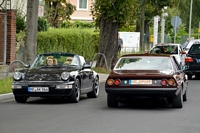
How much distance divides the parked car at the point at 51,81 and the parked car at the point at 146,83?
1.34 m

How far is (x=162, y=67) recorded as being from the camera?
608 inches

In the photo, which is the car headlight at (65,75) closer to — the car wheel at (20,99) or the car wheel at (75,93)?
the car wheel at (75,93)

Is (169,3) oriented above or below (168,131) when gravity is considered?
above

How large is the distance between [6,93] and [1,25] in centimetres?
1104

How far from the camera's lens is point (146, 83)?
14.7 meters

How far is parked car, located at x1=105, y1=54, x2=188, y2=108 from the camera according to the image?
1472 centimetres

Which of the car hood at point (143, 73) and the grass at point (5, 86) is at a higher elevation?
the car hood at point (143, 73)

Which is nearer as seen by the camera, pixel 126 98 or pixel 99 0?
pixel 126 98

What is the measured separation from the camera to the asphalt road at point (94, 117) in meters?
11.7

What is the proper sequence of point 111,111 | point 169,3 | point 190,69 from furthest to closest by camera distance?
point 169,3 < point 190,69 < point 111,111

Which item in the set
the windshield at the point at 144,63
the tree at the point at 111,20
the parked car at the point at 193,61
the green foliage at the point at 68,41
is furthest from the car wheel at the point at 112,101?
the green foliage at the point at 68,41

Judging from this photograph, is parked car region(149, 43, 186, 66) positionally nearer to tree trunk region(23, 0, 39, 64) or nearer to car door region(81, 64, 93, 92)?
tree trunk region(23, 0, 39, 64)

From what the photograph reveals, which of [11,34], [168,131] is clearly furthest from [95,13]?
[168,131]

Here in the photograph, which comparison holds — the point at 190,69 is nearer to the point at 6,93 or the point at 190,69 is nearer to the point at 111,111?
the point at 6,93
